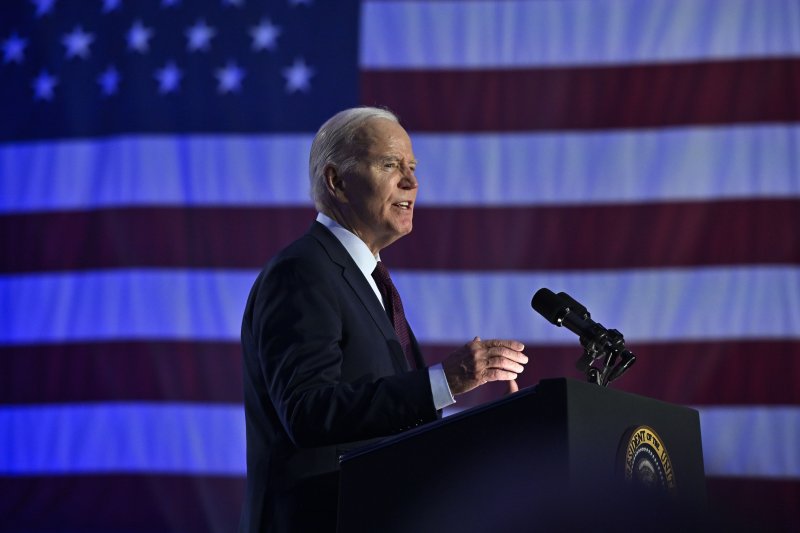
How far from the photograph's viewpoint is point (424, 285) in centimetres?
364

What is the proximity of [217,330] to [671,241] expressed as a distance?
178cm

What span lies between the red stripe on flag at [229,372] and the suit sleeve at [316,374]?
202 centimetres

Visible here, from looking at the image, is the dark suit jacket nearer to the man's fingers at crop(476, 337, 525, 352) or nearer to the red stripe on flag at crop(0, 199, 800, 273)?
the man's fingers at crop(476, 337, 525, 352)

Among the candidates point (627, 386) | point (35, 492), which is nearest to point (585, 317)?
point (627, 386)

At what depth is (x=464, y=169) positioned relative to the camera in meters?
3.71

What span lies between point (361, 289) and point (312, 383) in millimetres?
280

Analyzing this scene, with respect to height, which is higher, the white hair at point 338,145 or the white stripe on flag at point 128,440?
the white hair at point 338,145

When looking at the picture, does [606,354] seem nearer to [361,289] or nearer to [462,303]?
[361,289]

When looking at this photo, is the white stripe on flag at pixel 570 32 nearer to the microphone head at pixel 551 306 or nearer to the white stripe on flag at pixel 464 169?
the white stripe on flag at pixel 464 169

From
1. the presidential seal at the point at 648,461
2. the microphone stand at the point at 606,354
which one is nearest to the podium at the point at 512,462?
the presidential seal at the point at 648,461

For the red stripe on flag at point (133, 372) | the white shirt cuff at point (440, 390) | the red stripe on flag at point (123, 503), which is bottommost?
the red stripe on flag at point (123, 503)

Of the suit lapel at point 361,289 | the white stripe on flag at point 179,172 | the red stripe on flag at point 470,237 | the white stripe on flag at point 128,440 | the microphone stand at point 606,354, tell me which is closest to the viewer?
the microphone stand at point 606,354

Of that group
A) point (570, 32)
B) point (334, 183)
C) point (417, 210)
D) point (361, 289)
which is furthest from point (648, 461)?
point (570, 32)

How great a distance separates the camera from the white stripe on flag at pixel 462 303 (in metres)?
3.50
